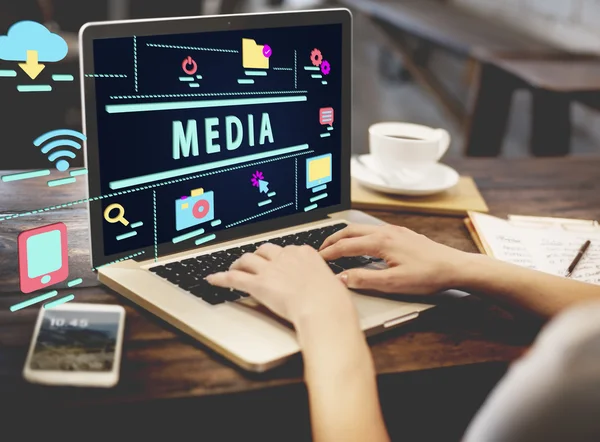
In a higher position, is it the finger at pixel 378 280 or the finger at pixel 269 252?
the finger at pixel 269 252

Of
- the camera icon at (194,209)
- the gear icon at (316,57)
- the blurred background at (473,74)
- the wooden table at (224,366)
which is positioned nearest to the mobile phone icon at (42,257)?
the wooden table at (224,366)

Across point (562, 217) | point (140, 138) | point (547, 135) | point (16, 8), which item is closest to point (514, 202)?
point (562, 217)

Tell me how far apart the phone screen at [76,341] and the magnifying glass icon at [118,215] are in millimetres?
127

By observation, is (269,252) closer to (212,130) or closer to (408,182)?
(212,130)

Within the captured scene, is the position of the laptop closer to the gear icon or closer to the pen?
the gear icon

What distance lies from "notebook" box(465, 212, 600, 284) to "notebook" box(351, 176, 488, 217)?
0.04 metres

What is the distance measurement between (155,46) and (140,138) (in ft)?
0.38

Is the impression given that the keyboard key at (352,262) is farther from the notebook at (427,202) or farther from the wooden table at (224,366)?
the notebook at (427,202)

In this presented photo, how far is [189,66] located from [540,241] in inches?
23.0

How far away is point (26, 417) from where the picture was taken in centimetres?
69

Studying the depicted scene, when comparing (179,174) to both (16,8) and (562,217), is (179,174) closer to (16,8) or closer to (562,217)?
(562,217)

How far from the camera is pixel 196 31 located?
3.06 feet

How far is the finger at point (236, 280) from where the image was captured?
821mm

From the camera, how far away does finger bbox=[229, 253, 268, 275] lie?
0.84m
